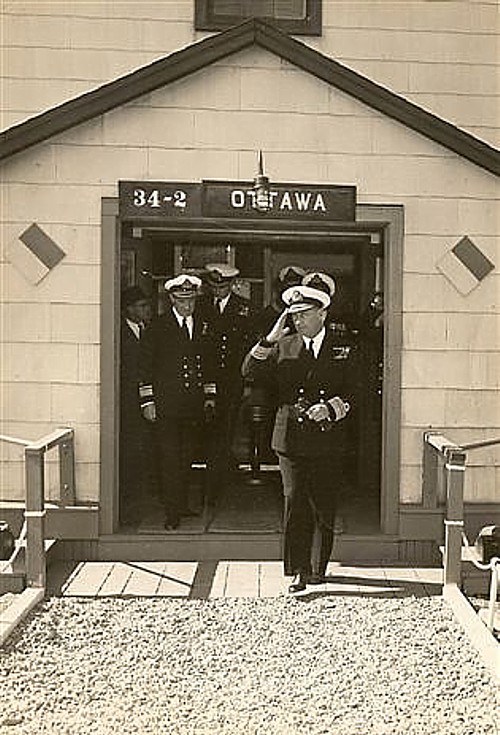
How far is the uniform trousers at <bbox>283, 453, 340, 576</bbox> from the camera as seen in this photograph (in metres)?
6.43

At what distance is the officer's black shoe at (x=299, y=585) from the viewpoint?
6422 mm

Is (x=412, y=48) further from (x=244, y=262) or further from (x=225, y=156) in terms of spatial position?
(x=244, y=262)

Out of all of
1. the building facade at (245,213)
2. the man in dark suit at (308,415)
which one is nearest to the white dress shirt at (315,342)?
the man in dark suit at (308,415)

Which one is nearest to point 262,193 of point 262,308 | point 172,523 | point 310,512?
point 310,512

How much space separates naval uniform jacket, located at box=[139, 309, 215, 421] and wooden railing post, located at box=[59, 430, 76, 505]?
2.27 feet

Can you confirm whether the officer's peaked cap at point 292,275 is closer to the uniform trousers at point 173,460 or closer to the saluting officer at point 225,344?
the saluting officer at point 225,344

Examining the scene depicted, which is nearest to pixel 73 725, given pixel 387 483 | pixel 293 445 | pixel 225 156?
pixel 293 445

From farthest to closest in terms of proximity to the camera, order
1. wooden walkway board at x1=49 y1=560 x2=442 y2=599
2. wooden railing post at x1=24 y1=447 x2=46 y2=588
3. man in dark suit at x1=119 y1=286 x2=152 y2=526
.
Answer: man in dark suit at x1=119 y1=286 x2=152 y2=526 < wooden walkway board at x1=49 y1=560 x2=442 y2=599 < wooden railing post at x1=24 y1=447 x2=46 y2=588

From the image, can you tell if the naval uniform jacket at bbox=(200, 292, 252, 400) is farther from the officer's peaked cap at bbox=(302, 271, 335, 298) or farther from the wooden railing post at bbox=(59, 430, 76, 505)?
the wooden railing post at bbox=(59, 430, 76, 505)

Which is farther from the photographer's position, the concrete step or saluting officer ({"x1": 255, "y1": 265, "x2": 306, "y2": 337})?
saluting officer ({"x1": 255, "y1": 265, "x2": 306, "y2": 337})

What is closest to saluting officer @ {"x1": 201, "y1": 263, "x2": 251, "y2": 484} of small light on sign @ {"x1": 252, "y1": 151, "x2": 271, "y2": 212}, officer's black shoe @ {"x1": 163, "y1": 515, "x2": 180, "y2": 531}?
officer's black shoe @ {"x1": 163, "y1": 515, "x2": 180, "y2": 531}

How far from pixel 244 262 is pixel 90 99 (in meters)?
3.19

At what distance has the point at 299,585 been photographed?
643cm

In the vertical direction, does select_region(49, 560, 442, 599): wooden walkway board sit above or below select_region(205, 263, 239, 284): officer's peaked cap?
below
